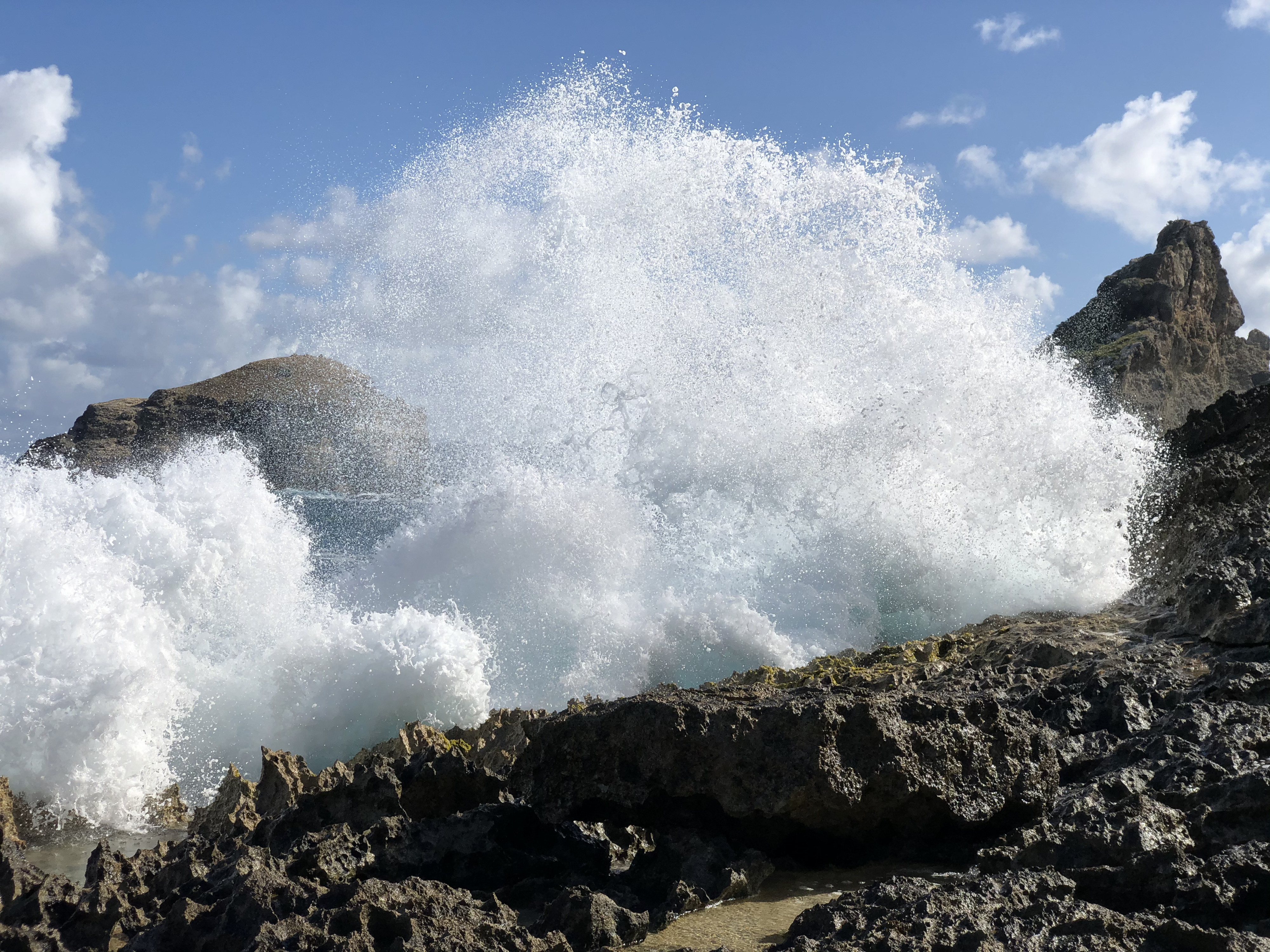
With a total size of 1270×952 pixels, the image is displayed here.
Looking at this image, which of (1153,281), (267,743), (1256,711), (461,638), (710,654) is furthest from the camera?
(1153,281)

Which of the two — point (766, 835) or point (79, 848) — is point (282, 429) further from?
point (766, 835)

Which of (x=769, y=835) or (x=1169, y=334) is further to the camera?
(x=1169, y=334)

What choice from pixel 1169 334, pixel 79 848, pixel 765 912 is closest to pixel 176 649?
pixel 79 848

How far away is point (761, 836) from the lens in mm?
3525

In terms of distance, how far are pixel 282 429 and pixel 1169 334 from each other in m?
53.3

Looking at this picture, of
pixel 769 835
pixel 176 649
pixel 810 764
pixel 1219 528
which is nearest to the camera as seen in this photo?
pixel 810 764

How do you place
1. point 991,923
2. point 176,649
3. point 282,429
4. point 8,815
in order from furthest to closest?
point 282,429, point 176,649, point 8,815, point 991,923

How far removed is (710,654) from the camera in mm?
10141

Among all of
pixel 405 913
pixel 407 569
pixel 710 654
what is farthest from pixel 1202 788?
pixel 407 569

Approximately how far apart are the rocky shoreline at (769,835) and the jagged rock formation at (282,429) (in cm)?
1032

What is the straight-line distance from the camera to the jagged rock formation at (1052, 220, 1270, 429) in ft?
125

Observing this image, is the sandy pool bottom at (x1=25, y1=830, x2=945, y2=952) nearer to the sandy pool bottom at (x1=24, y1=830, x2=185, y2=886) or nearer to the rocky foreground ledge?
the rocky foreground ledge

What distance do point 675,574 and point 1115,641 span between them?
18.0 feet

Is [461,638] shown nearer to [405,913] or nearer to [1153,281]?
[405,913]
